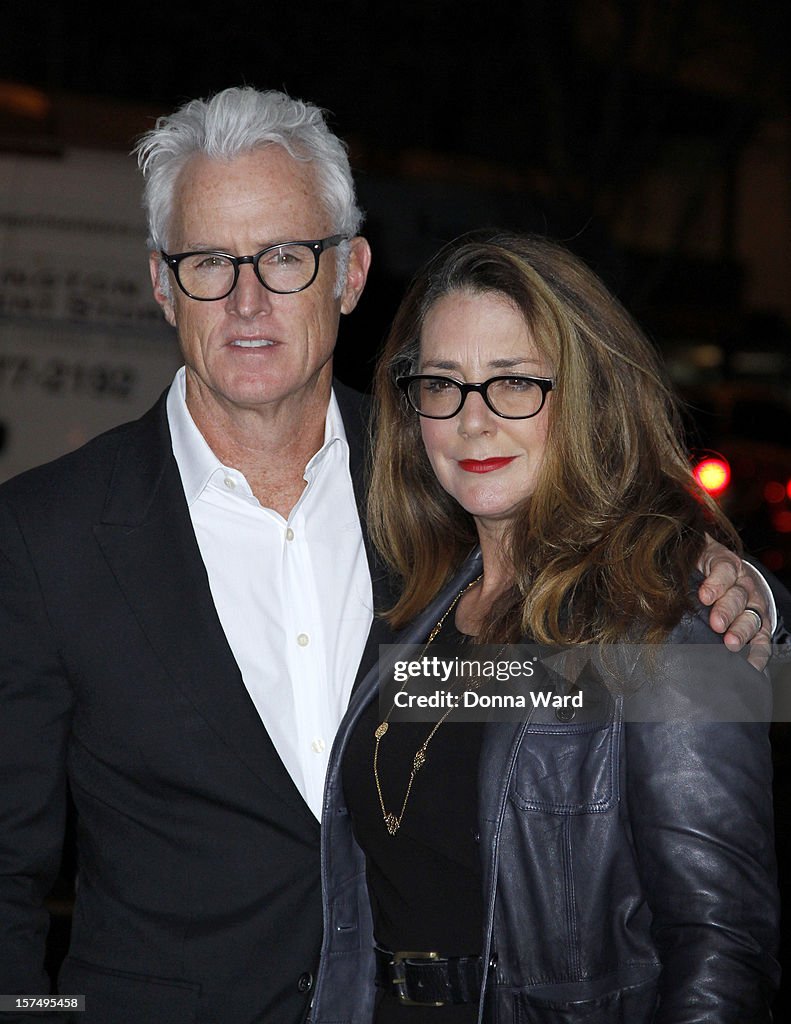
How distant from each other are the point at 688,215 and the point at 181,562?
8.57 meters

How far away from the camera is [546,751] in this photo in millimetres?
2293

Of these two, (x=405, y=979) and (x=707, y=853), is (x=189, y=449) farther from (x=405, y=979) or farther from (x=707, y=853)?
(x=707, y=853)

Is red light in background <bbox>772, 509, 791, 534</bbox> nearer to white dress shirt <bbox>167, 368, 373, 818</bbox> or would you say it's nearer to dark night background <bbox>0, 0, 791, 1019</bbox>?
dark night background <bbox>0, 0, 791, 1019</bbox>

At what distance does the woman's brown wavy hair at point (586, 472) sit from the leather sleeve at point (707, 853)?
0.90 ft


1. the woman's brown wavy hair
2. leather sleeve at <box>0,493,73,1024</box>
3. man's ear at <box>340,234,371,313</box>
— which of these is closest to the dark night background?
man's ear at <box>340,234,371,313</box>

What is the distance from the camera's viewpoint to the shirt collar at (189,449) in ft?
9.56

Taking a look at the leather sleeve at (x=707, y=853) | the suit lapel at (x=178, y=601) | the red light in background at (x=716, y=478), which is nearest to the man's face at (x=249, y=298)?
the suit lapel at (x=178, y=601)

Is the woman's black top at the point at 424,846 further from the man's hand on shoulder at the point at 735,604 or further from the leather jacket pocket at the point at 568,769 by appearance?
the man's hand on shoulder at the point at 735,604

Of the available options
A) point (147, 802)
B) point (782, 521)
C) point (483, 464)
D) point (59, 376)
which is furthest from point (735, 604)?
point (782, 521)

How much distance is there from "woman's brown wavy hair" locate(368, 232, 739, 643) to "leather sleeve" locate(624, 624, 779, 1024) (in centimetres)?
27

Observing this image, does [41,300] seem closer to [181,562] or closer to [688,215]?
[181,562]

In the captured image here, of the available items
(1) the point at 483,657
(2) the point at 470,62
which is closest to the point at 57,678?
(1) the point at 483,657

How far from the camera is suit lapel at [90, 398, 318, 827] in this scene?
260 cm

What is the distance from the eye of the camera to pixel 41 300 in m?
5.42
